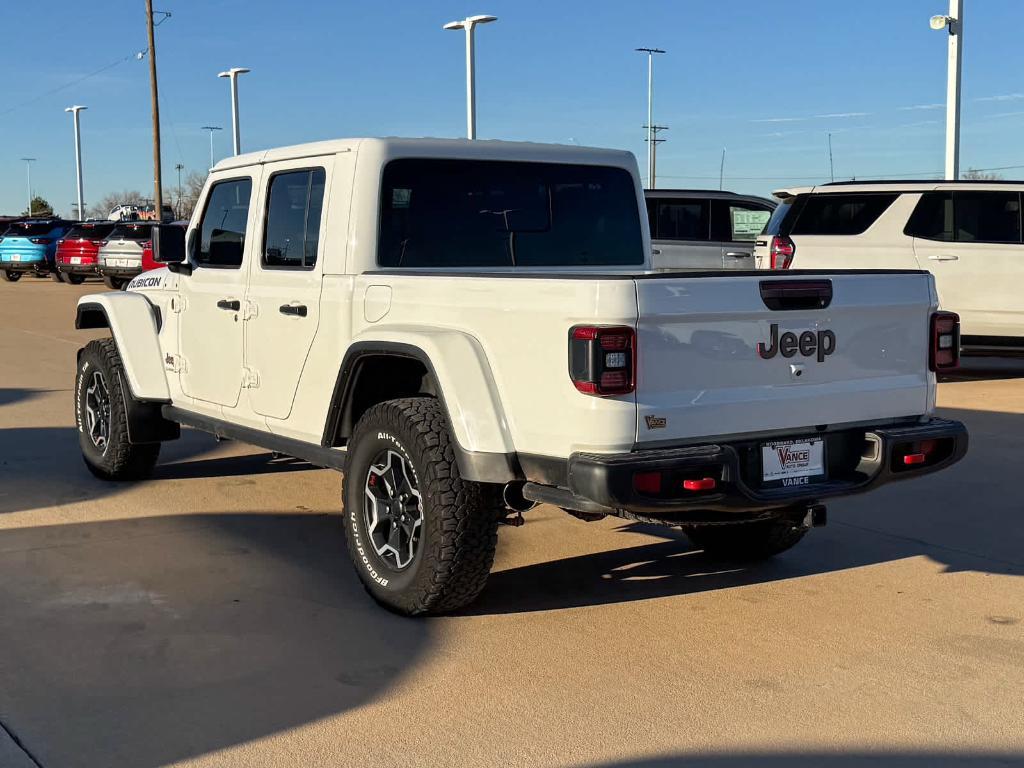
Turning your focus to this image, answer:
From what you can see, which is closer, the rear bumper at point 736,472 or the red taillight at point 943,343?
the rear bumper at point 736,472

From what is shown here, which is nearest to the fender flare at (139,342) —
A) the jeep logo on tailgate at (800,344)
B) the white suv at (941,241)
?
the jeep logo on tailgate at (800,344)

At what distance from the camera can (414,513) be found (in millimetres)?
5105

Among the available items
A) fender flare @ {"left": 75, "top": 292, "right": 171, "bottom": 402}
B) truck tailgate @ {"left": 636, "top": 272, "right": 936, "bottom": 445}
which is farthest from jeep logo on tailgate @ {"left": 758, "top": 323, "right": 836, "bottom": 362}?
fender flare @ {"left": 75, "top": 292, "right": 171, "bottom": 402}

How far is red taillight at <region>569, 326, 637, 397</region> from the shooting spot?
4.31 metres

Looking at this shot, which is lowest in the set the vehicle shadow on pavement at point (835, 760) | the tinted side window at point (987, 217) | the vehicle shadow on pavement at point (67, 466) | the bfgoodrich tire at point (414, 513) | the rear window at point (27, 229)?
the vehicle shadow on pavement at point (835, 760)

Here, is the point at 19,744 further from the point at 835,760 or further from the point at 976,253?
the point at 976,253

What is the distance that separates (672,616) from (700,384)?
45.5 inches

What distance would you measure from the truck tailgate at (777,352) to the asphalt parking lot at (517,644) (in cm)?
86

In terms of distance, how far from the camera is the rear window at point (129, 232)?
91.5 feet

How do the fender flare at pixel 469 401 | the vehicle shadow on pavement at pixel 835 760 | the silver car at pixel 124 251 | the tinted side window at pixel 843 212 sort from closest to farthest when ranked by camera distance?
the vehicle shadow on pavement at pixel 835 760 < the fender flare at pixel 469 401 < the tinted side window at pixel 843 212 < the silver car at pixel 124 251

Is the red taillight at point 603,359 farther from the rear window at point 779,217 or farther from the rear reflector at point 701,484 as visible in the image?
the rear window at point 779,217

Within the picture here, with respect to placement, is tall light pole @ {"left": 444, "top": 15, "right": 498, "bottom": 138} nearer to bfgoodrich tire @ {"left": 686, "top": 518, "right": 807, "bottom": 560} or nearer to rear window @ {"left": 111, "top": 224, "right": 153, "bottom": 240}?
rear window @ {"left": 111, "top": 224, "right": 153, "bottom": 240}

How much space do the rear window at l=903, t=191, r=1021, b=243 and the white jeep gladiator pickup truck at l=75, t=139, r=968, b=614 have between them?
A: 7206 millimetres

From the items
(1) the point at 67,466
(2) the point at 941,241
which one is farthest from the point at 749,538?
(2) the point at 941,241
